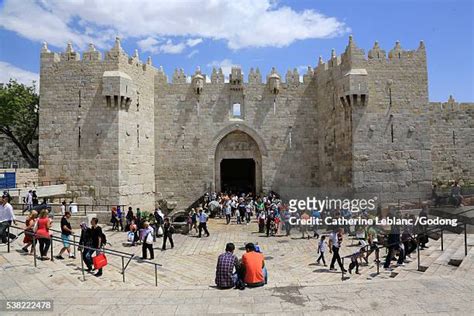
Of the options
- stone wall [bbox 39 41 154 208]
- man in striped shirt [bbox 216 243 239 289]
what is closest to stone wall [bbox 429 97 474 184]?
stone wall [bbox 39 41 154 208]

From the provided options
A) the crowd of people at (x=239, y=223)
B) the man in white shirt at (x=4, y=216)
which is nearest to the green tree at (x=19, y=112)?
the crowd of people at (x=239, y=223)

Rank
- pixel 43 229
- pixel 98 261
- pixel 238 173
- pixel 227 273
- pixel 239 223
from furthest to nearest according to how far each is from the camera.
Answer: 1. pixel 238 173
2. pixel 239 223
3. pixel 43 229
4. pixel 98 261
5. pixel 227 273

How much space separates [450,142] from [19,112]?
2845 centimetres

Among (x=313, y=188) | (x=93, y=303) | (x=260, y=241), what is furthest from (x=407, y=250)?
(x=313, y=188)

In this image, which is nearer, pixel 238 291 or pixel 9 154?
pixel 238 291

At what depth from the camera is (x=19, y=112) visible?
80.3ft

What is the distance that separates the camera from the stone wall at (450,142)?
21375 mm

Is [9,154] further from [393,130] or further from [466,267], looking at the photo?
[466,267]

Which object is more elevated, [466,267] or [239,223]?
[466,267]

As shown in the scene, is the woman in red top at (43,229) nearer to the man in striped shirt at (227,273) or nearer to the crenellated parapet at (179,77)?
the man in striped shirt at (227,273)

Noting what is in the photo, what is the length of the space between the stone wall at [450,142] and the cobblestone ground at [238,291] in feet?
42.3

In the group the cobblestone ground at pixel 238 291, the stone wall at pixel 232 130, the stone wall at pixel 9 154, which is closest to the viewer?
the cobblestone ground at pixel 238 291

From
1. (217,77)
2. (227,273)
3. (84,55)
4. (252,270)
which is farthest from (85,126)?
(252,270)

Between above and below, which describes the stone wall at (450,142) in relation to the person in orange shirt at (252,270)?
above
